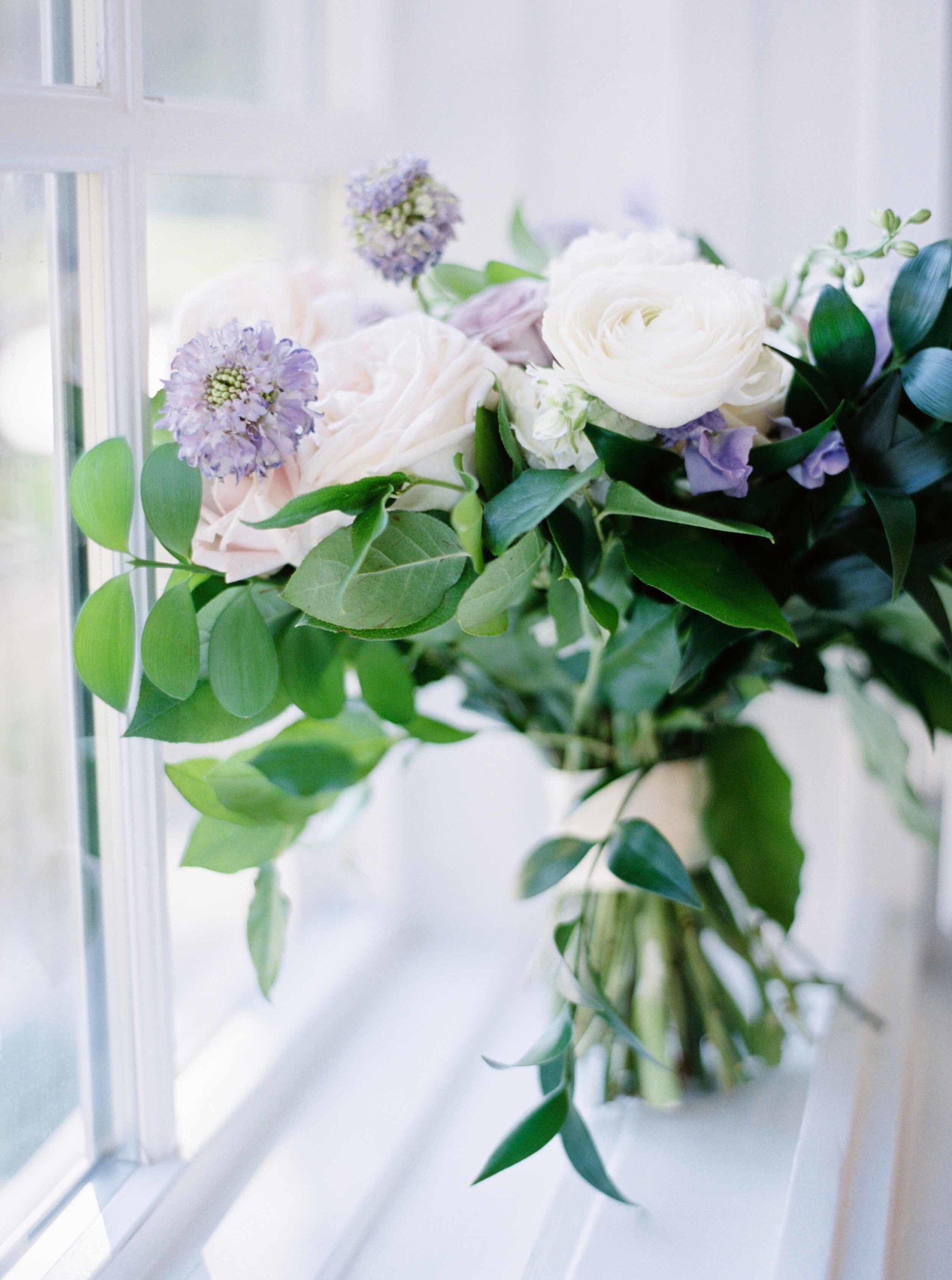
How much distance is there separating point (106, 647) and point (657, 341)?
0.92ft

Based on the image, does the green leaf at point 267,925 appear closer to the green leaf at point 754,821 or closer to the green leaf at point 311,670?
the green leaf at point 311,670

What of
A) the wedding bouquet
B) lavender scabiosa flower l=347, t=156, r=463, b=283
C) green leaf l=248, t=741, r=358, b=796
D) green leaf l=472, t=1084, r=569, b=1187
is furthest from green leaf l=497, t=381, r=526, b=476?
green leaf l=472, t=1084, r=569, b=1187

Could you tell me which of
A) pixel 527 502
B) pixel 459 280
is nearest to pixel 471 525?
pixel 527 502

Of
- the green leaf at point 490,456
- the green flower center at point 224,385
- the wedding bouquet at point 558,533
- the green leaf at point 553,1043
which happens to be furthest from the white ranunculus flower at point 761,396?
the green leaf at point 553,1043

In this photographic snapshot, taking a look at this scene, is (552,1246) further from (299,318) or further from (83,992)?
(299,318)

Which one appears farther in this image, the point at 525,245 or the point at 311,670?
the point at 525,245

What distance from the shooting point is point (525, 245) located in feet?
2.30

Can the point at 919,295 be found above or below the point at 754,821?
above

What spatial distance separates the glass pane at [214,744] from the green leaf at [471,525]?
20 cm

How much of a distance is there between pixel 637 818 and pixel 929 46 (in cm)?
64

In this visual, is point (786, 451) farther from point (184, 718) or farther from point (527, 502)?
point (184, 718)

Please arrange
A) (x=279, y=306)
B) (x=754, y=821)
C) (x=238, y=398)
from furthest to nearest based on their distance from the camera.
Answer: (x=754, y=821)
(x=279, y=306)
(x=238, y=398)

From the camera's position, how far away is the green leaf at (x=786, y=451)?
1.70 feet

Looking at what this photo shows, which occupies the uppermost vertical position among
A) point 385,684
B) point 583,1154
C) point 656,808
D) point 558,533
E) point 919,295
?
point 919,295
